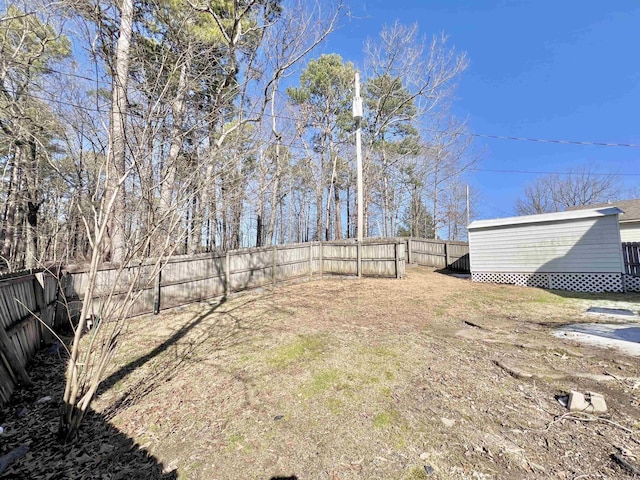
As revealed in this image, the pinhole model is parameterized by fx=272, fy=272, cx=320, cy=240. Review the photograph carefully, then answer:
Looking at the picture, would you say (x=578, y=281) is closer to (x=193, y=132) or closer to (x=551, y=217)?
(x=551, y=217)

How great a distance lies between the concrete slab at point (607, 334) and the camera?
146 inches

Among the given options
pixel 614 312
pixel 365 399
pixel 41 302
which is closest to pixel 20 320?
pixel 41 302

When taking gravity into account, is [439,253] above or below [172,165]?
below

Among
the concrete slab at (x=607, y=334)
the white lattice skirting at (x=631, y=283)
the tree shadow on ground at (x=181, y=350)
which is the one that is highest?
the white lattice skirting at (x=631, y=283)

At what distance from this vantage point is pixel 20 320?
3549mm

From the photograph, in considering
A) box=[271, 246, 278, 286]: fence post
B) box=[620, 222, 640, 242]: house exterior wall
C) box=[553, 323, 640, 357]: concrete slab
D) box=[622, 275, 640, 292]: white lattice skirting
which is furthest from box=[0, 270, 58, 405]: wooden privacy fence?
box=[620, 222, 640, 242]: house exterior wall

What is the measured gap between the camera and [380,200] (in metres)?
19.9

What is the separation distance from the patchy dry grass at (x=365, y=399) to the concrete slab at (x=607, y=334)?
1.11 ft

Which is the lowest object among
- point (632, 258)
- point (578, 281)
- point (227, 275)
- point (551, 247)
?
point (578, 281)

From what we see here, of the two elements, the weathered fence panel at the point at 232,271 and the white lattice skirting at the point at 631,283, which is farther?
the white lattice skirting at the point at 631,283

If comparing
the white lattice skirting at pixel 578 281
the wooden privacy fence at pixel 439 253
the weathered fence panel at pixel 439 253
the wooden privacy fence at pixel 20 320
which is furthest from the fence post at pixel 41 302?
the weathered fence panel at pixel 439 253

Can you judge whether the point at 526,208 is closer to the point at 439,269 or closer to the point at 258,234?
the point at 439,269

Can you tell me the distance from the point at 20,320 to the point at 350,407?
4.34 metres

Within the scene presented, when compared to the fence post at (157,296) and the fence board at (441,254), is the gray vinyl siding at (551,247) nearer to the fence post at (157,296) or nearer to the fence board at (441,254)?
the fence board at (441,254)
